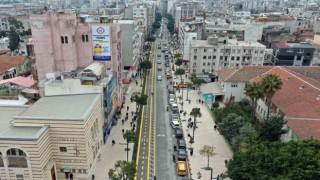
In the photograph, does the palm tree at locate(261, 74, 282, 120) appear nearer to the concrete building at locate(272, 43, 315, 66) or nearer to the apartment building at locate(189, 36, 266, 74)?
the apartment building at locate(189, 36, 266, 74)

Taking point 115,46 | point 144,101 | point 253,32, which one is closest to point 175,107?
point 144,101

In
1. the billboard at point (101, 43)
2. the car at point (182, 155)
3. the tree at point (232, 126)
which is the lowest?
the car at point (182, 155)

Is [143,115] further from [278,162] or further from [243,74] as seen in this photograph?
[278,162]

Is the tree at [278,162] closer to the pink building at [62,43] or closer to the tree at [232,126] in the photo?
the tree at [232,126]

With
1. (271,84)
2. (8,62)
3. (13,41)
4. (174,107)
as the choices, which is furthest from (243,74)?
(13,41)

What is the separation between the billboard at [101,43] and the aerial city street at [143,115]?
0.80 feet

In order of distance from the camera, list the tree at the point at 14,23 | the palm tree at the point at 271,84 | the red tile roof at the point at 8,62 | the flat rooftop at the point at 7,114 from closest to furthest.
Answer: the flat rooftop at the point at 7,114, the palm tree at the point at 271,84, the red tile roof at the point at 8,62, the tree at the point at 14,23

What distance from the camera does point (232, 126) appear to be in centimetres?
5297

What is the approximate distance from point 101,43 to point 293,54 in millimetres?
75535

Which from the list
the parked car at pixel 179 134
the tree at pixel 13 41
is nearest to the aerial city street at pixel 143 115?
the parked car at pixel 179 134

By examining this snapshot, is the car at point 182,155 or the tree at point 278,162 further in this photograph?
the car at point 182,155

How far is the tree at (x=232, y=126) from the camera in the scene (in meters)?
52.5

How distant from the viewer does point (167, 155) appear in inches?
2199

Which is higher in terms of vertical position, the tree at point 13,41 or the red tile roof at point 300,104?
the tree at point 13,41
